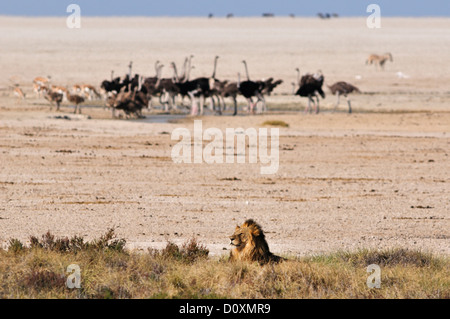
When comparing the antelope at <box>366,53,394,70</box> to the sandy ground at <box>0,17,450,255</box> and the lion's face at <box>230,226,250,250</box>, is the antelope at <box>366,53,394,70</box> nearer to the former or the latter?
the sandy ground at <box>0,17,450,255</box>

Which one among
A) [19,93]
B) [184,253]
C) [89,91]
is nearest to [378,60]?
[89,91]

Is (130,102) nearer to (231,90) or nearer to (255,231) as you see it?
(231,90)

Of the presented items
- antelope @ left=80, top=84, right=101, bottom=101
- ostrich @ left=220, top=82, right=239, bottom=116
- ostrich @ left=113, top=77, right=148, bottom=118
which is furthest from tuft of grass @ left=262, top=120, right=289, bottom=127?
antelope @ left=80, top=84, right=101, bottom=101

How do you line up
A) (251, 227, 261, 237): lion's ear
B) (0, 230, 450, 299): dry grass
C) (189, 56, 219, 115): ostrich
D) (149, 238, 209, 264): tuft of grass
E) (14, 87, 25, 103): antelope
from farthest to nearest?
(14, 87, 25, 103): antelope → (189, 56, 219, 115): ostrich → (149, 238, 209, 264): tuft of grass → (251, 227, 261, 237): lion's ear → (0, 230, 450, 299): dry grass

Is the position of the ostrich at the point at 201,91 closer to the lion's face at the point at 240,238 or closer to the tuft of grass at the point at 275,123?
the tuft of grass at the point at 275,123

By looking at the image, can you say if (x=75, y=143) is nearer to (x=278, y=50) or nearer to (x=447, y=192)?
(x=447, y=192)

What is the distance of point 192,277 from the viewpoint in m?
7.55

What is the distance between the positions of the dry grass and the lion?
9 centimetres

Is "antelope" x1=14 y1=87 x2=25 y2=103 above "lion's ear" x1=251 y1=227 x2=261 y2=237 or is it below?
above

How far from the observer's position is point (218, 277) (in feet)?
24.6

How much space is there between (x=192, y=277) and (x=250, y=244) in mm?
555

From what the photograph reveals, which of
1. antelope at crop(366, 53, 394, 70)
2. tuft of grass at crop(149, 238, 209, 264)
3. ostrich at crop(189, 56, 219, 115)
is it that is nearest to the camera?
tuft of grass at crop(149, 238, 209, 264)

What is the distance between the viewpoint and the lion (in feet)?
24.5
